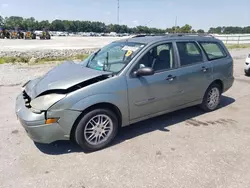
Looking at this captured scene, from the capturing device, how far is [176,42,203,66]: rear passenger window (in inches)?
168

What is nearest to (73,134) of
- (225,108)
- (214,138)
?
(214,138)

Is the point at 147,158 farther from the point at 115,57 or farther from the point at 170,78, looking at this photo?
the point at 115,57

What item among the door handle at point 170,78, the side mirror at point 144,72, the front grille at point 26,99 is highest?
the side mirror at point 144,72

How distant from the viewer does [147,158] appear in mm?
3217

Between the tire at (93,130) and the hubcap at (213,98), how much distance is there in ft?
8.18

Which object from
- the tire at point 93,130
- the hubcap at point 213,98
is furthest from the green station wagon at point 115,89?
the hubcap at point 213,98

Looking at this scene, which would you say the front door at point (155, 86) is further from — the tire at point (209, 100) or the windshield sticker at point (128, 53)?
the tire at point (209, 100)

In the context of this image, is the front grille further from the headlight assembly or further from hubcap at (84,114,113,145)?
hubcap at (84,114,113,145)

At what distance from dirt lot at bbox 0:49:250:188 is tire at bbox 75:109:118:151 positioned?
0.40ft

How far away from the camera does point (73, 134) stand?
3.29 meters

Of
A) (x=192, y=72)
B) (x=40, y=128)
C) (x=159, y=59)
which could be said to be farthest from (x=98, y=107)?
(x=192, y=72)

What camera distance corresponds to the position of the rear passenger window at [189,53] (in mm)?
4266

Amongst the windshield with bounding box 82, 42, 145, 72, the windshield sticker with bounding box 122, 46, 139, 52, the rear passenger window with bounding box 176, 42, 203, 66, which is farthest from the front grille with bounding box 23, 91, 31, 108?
the rear passenger window with bounding box 176, 42, 203, 66

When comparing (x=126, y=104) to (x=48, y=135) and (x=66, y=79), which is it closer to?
Result: (x=66, y=79)
